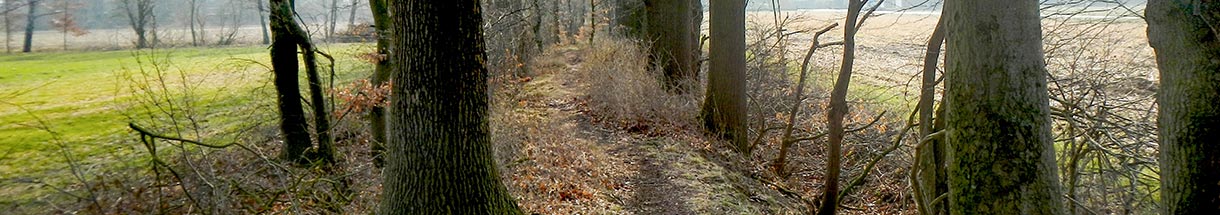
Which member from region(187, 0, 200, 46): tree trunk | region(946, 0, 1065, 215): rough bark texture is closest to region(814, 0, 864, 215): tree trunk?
region(946, 0, 1065, 215): rough bark texture

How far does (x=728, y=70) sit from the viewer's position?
977 centimetres

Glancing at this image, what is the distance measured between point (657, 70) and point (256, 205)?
7.28 m

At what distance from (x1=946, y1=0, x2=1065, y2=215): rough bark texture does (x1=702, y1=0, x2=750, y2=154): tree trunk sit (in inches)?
211

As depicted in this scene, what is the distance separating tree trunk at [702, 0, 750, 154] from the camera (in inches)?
379

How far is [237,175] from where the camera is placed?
21.5ft

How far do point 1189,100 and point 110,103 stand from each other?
1526 centimetres

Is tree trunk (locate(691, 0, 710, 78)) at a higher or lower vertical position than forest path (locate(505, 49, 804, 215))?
higher

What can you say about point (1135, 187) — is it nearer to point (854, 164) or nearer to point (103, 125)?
point (854, 164)

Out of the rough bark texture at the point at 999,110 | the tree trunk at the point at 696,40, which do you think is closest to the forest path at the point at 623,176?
the tree trunk at the point at 696,40

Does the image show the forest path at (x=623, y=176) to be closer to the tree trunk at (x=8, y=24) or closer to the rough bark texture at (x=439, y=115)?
the rough bark texture at (x=439, y=115)

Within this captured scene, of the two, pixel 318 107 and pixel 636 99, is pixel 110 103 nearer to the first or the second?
pixel 318 107

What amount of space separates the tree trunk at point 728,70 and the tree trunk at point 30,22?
7276 mm

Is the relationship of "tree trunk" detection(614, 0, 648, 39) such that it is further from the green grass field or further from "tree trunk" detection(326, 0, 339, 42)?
the green grass field

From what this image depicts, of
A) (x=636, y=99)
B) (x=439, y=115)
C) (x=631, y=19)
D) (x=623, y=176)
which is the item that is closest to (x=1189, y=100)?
(x=439, y=115)
